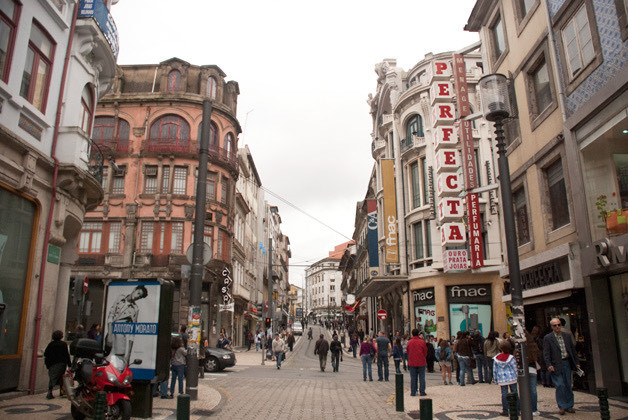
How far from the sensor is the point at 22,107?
1095cm

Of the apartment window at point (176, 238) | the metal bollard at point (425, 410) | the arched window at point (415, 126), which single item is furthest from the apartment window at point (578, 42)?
the apartment window at point (176, 238)

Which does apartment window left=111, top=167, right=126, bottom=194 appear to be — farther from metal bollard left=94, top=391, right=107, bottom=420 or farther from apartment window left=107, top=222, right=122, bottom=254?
metal bollard left=94, top=391, right=107, bottom=420

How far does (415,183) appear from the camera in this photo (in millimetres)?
30750

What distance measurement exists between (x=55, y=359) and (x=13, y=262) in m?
2.36

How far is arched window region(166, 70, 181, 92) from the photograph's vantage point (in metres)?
34.0

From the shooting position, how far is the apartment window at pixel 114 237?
31.3 metres

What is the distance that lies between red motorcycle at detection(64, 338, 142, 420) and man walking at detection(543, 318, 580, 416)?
24.0 feet

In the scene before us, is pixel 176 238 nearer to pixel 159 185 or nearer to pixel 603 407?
pixel 159 185

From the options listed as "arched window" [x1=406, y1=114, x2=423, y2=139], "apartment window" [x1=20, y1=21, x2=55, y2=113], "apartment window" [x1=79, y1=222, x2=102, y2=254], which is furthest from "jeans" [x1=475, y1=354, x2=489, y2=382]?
"apartment window" [x1=79, y1=222, x2=102, y2=254]

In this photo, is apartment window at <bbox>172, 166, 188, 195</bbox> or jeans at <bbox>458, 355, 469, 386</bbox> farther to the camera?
apartment window at <bbox>172, 166, 188, 195</bbox>

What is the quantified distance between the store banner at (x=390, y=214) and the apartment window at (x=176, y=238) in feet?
42.9

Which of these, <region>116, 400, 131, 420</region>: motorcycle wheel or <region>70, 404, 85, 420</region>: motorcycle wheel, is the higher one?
<region>116, 400, 131, 420</region>: motorcycle wheel

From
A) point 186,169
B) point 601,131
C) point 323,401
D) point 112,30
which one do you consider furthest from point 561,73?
point 186,169

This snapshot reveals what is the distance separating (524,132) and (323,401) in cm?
997
